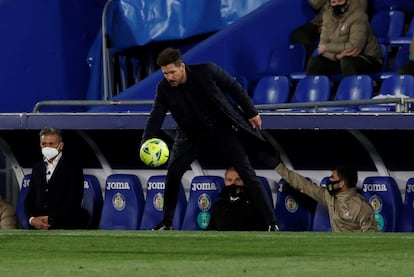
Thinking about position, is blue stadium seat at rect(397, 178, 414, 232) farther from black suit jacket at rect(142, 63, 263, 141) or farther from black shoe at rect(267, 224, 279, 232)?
black suit jacket at rect(142, 63, 263, 141)

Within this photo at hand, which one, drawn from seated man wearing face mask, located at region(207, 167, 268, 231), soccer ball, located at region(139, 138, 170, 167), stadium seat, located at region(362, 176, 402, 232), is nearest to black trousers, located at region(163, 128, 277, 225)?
soccer ball, located at region(139, 138, 170, 167)

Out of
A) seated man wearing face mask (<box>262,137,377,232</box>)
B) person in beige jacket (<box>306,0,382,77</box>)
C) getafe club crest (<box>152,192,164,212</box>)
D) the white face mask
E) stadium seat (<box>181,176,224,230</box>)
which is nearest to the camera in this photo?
seated man wearing face mask (<box>262,137,377,232</box>)

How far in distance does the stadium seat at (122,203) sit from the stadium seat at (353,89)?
2.02 m

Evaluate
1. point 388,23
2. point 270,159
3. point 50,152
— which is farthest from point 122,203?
point 388,23

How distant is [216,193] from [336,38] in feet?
6.65

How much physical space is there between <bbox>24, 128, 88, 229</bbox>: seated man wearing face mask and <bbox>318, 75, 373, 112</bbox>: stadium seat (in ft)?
7.78

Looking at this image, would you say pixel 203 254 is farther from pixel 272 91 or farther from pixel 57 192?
pixel 272 91

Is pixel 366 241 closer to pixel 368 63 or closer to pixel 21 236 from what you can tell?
pixel 21 236

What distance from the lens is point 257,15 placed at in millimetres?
17297

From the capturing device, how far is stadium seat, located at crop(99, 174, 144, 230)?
15.8 meters

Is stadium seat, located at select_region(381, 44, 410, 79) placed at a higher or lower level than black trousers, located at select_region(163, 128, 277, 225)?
higher

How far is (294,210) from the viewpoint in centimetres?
1502

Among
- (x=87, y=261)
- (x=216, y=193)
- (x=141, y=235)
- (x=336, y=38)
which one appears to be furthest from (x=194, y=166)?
(x=87, y=261)

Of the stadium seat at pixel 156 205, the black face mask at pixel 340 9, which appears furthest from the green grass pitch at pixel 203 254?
the black face mask at pixel 340 9
